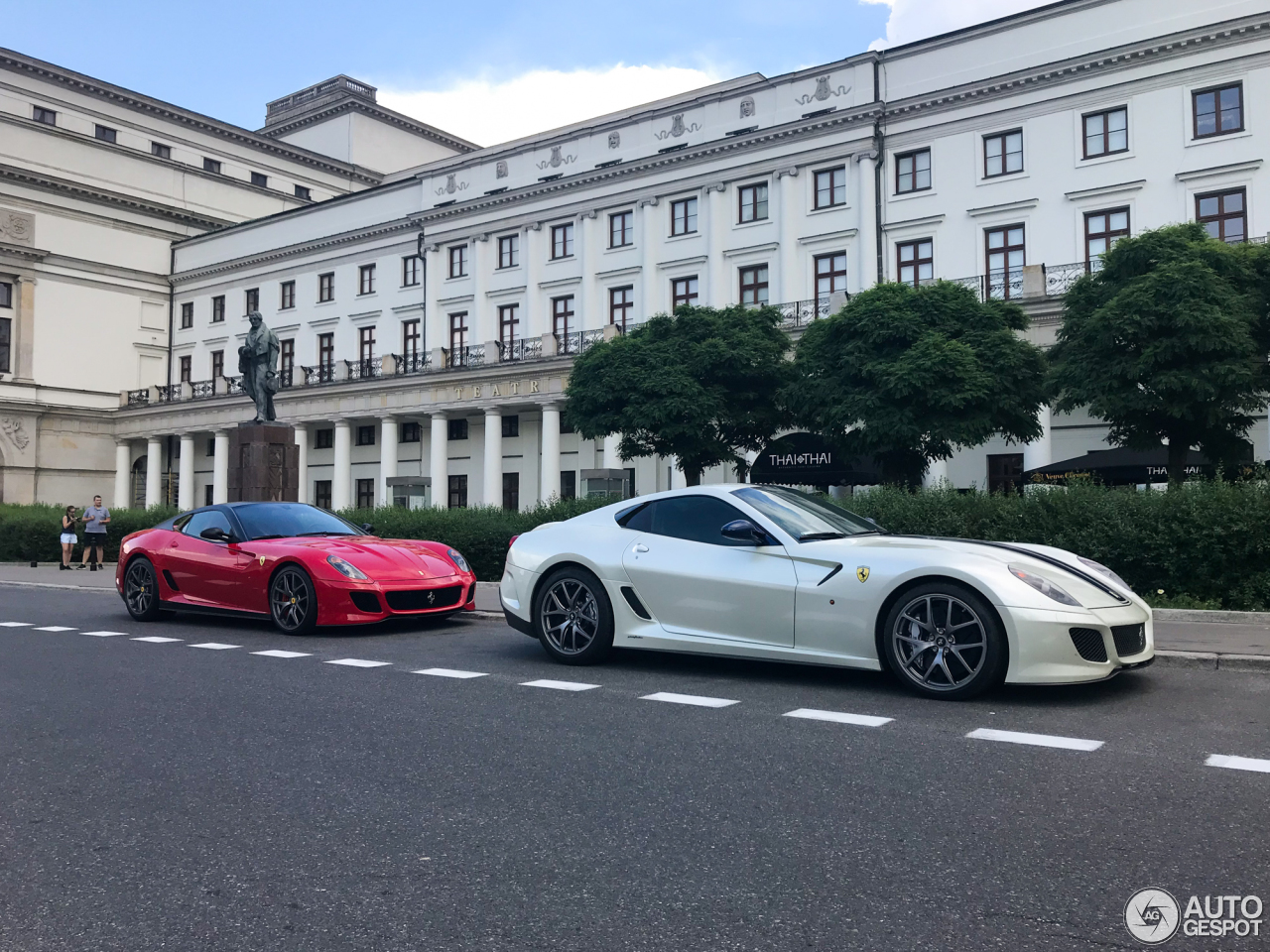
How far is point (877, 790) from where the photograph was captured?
15.3 feet

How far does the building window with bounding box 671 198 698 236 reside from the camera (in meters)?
43.2

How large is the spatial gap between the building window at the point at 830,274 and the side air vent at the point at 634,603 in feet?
107

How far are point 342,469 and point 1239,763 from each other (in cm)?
4936

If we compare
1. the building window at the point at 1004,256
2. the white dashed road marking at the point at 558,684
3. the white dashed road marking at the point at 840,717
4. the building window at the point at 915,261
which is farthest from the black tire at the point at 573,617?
the building window at the point at 915,261

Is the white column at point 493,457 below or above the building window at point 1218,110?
below

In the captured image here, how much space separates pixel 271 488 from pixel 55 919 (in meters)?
21.7

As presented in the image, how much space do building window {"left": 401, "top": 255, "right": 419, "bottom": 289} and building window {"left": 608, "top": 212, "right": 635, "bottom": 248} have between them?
37.6ft

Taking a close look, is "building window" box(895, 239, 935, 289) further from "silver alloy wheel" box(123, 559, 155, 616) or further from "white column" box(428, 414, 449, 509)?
"silver alloy wheel" box(123, 559, 155, 616)

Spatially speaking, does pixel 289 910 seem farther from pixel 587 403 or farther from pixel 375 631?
pixel 587 403

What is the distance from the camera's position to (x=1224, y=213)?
32188 millimetres

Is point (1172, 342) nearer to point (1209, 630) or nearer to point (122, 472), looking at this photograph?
point (1209, 630)

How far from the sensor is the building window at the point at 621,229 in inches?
1766

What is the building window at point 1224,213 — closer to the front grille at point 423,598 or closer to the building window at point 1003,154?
the building window at point 1003,154

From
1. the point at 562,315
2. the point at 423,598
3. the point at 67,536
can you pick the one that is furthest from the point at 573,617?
the point at 562,315
